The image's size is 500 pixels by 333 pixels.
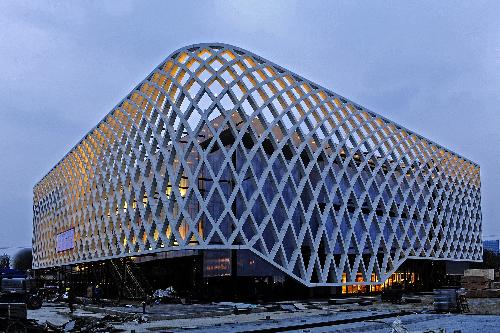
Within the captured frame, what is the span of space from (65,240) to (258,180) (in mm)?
37944

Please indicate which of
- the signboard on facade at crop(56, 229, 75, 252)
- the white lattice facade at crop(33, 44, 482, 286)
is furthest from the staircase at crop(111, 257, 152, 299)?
the signboard on facade at crop(56, 229, 75, 252)

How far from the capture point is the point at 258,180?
41.2m

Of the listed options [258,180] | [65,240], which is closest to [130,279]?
[258,180]

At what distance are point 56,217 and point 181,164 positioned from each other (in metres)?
43.4

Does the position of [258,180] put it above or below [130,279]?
above

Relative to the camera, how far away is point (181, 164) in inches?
1523

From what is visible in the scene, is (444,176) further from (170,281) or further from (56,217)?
(56,217)

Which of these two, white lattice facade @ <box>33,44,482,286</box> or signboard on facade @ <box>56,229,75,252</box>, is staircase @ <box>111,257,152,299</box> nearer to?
white lattice facade @ <box>33,44,482,286</box>

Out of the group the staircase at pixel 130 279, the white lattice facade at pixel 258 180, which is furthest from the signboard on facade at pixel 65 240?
the staircase at pixel 130 279

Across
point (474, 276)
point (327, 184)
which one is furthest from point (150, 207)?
point (474, 276)

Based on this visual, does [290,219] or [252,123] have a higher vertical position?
[252,123]

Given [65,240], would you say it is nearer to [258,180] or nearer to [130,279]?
[130,279]

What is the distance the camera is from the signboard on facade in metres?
65.6

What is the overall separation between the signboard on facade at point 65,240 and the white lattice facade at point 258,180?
173 centimetres
